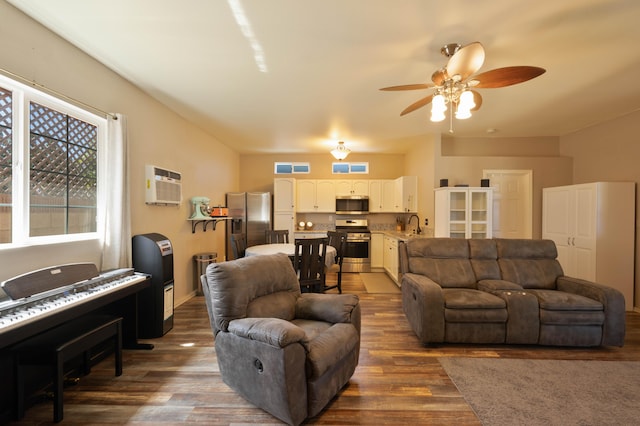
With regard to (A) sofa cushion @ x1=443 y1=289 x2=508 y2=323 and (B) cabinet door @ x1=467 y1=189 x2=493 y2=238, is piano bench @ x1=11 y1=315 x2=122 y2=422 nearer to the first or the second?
(A) sofa cushion @ x1=443 y1=289 x2=508 y2=323

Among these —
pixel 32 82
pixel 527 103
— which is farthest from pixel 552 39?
pixel 32 82

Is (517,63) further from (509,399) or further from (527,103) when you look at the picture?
(509,399)

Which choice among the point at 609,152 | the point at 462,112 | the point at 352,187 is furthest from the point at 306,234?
the point at 609,152

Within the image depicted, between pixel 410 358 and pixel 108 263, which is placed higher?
pixel 108 263

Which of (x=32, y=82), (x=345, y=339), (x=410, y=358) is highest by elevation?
(x=32, y=82)

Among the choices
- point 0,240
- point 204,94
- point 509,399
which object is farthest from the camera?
point 204,94

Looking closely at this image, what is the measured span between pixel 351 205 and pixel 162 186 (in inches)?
160

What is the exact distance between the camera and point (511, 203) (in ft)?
17.4

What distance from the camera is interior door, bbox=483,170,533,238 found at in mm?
5203

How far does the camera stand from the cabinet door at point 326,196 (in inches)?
257

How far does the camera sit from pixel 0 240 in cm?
192

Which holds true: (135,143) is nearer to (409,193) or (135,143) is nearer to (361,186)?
(361,186)

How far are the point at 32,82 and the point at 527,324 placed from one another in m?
4.69

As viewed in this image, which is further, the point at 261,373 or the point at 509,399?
the point at 509,399
